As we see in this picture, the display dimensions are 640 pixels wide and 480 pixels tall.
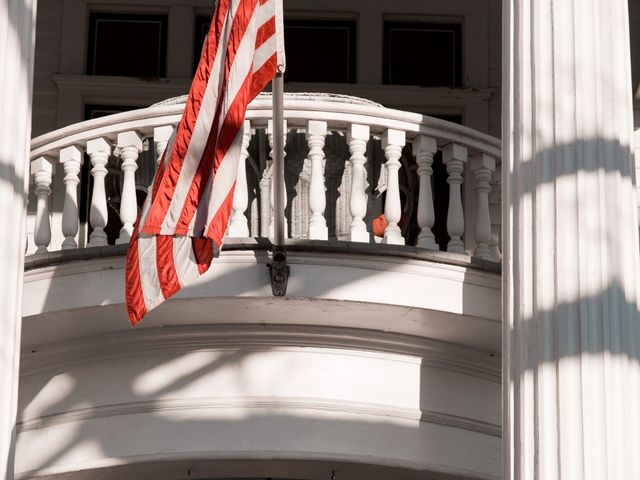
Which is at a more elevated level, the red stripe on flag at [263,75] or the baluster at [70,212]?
the red stripe on flag at [263,75]

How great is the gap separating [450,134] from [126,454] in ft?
9.59

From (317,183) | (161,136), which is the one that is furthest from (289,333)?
(161,136)

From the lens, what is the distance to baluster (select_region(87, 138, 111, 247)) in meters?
11.3

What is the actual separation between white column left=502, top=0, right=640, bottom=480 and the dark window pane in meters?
4.67

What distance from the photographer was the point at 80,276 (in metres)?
11.1

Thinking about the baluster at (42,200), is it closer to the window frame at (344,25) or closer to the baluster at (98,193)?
the baluster at (98,193)

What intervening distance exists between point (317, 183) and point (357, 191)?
0.26m

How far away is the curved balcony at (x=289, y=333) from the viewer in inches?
432

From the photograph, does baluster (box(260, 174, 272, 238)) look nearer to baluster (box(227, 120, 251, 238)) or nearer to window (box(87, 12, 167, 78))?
baluster (box(227, 120, 251, 238))

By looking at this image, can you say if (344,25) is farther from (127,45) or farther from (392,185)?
(392,185)

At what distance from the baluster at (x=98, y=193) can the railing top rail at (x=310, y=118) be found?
0.24 ft

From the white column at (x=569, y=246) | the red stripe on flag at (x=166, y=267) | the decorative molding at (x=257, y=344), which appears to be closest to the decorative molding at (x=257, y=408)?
the decorative molding at (x=257, y=344)

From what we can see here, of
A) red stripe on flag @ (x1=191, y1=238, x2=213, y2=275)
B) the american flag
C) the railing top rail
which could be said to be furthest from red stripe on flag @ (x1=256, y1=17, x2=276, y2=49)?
the railing top rail

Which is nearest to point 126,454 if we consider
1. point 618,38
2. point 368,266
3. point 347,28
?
point 368,266
